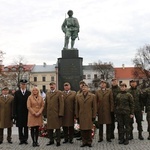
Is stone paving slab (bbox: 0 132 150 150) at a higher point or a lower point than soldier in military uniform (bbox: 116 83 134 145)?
lower

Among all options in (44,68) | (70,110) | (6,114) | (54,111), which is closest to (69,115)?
(70,110)

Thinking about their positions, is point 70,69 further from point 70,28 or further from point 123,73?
point 123,73

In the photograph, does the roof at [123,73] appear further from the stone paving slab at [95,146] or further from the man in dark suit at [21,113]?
the man in dark suit at [21,113]

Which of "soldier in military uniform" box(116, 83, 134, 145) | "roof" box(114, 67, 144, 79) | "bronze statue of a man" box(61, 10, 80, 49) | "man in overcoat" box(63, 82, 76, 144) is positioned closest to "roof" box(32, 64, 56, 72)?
"roof" box(114, 67, 144, 79)

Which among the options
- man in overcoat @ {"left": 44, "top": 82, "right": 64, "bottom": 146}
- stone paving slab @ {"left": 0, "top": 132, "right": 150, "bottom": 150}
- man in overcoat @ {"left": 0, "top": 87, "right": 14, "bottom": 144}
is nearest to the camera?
stone paving slab @ {"left": 0, "top": 132, "right": 150, "bottom": 150}

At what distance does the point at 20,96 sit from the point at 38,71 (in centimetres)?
7810

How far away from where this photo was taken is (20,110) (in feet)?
30.3

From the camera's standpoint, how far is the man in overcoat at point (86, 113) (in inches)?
342

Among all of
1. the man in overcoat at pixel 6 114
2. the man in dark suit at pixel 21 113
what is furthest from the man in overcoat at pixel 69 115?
the man in overcoat at pixel 6 114

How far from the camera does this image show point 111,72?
74.2m

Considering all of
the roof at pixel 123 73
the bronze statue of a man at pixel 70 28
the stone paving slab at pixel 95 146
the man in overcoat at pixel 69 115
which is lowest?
the stone paving slab at pixel 95 146

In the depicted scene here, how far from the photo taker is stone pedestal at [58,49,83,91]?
14.8 meters

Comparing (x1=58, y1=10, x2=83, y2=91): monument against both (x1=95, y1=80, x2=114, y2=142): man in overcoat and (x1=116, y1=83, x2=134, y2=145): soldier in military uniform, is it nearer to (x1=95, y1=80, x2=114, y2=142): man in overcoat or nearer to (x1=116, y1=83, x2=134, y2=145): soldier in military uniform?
(x1=95, y1=80, x2=114, y2=142): man in overcoat

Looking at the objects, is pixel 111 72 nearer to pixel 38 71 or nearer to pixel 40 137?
pixel 38 71
